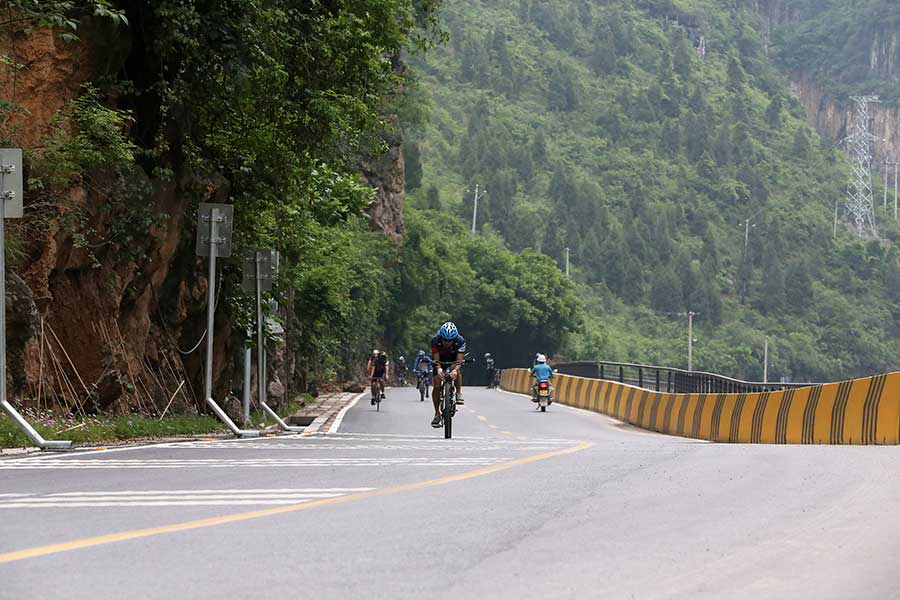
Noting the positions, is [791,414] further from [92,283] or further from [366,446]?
[92,283]

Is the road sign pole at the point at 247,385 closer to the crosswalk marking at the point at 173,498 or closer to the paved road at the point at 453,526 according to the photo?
the paved road at the point at 453,526

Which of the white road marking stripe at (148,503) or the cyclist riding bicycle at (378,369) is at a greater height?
the white road marking stripe at (148,503)

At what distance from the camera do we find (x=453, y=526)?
9203 millimetres

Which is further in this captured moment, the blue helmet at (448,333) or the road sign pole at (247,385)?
the road sign pole at (247,385)

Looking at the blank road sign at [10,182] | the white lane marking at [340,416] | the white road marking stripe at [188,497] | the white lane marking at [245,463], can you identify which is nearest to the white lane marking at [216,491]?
the white road marking stripe at [188,497]

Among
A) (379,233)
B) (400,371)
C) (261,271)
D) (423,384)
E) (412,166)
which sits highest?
(412,166)

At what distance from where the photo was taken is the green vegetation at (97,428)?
682 inches

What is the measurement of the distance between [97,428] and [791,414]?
38.1 ft

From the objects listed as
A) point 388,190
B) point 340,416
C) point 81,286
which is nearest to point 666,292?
point 388,190

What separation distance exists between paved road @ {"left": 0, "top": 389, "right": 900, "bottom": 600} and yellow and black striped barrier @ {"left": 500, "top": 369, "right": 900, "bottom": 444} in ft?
20.3

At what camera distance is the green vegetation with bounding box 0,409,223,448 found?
56.9ft

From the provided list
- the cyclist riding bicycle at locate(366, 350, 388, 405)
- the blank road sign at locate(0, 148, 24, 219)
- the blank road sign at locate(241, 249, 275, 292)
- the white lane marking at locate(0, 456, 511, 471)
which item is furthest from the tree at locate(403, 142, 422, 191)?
the white lane marking at locate(0, 456, 511, 471)

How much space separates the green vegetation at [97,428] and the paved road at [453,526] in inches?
84.7

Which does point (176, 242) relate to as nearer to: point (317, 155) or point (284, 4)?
point (317, 155)
